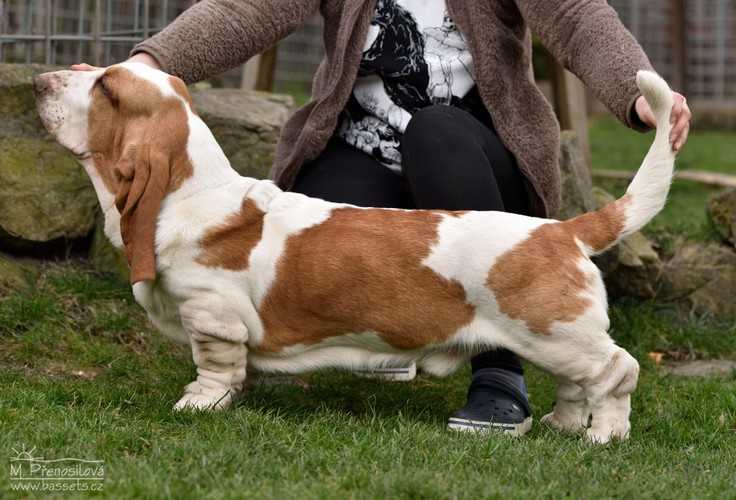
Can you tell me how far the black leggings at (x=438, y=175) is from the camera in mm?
3535

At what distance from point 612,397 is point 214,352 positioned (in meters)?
1.20

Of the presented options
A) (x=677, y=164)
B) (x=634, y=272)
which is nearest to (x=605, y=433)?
(x=634, y=272)

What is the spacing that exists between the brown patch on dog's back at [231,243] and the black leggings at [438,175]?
0.62m

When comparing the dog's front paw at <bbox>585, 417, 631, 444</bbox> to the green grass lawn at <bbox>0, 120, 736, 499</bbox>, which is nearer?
the green grass lawn at <bbox>0, 120, 736, 499</bbox>

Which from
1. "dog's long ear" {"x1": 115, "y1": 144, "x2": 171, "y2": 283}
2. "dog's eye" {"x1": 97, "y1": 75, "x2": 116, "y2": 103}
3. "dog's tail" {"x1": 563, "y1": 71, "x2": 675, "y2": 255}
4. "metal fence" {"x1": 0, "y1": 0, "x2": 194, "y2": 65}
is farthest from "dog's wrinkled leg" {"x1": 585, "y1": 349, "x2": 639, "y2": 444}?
"metal fence" {"x1": 0, "y1": 0, "x2": 194, "y2": 65}

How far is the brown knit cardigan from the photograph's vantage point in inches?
139

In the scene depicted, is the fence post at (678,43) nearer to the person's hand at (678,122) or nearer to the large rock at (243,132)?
the large rock at (243,132)

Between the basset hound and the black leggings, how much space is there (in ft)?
0.94

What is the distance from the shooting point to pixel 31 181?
4613 millimetres

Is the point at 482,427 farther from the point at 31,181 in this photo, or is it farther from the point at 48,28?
the point at 48,28

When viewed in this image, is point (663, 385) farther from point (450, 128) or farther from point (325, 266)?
point (325, 266)

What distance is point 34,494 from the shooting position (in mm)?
2498

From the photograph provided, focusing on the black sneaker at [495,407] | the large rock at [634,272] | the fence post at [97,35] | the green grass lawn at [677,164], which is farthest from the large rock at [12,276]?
the green grass lawn at [677,164]

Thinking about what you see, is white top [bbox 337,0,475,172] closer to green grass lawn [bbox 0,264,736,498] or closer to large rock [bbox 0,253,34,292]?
green grass lawn [bbox 0,264,736,498]
